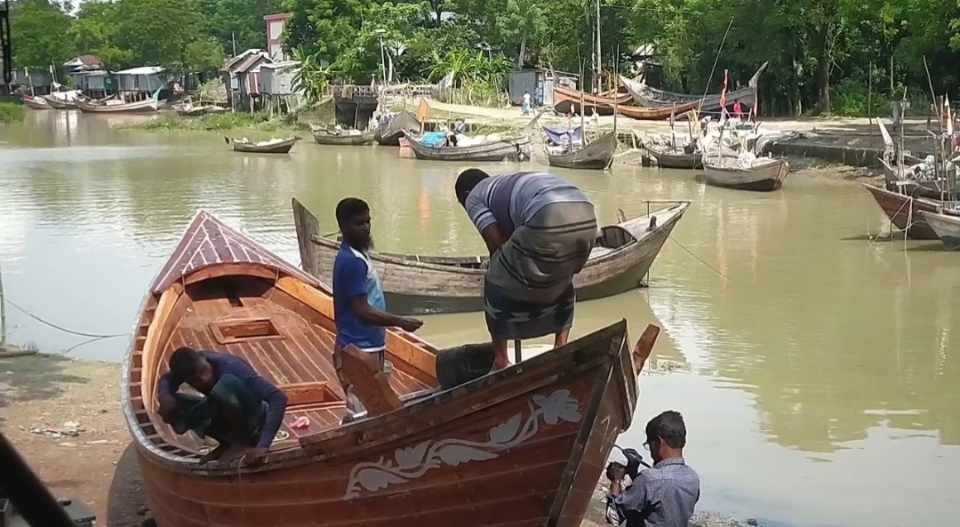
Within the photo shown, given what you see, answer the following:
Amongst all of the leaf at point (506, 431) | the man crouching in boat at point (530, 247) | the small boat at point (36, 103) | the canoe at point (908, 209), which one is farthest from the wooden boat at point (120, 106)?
the leaf at point (506, 431)

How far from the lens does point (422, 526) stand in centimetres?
380

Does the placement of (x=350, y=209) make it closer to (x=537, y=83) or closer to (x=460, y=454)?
(x=460, y=454)

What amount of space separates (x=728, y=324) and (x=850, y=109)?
22289 mm

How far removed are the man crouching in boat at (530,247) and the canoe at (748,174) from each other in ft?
63.6

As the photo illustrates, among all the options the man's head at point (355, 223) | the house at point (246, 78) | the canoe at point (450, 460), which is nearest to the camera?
A: the canoe at point (450, 460)

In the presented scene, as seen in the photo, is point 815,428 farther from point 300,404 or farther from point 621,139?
point 621,139

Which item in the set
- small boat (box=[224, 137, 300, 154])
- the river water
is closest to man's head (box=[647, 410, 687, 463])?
the river water

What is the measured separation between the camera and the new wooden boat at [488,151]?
30375 mm

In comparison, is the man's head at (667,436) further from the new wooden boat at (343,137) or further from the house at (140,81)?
the house at (140,81)

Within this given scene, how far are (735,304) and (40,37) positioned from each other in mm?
71288

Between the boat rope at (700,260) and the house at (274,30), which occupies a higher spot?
the house at (274,30)

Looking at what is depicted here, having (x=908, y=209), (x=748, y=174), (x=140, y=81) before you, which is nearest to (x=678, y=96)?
(x=748, y=174)

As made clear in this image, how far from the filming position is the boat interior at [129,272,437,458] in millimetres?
5203

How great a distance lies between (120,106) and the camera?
61438 millimetres
